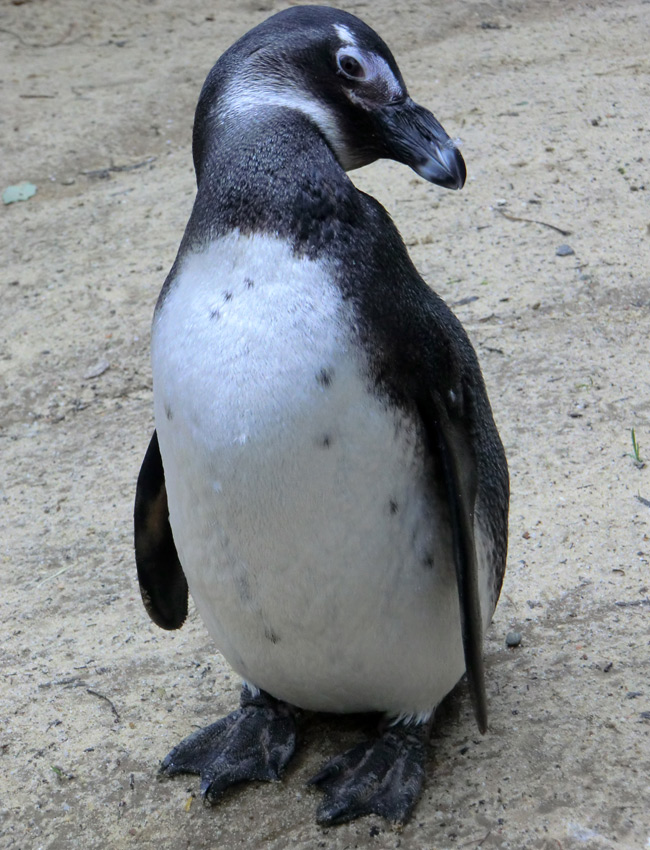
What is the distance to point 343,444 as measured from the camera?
1.68 metres

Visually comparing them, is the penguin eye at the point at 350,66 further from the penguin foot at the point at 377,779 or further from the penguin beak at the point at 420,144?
the penguin foot at the point at 377,779

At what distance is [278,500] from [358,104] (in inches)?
27.6

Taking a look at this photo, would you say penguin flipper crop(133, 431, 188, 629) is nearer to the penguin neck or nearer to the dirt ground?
the dirt ground

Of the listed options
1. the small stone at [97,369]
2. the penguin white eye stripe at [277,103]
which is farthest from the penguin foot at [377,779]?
the small stone at [97,369]

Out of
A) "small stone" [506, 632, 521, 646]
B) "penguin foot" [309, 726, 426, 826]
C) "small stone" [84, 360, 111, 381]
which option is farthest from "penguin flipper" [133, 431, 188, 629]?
"small stone" [84, 360, 111, 381]

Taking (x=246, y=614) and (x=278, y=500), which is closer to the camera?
(x=278, y=500)

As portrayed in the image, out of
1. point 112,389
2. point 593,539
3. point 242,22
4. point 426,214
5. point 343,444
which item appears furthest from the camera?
point 242,22

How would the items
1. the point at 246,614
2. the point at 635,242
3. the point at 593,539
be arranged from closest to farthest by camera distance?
the point at 246,614 < the point at 593,539 < the point at 635,242

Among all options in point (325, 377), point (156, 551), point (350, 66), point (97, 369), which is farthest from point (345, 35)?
point (97, 369)

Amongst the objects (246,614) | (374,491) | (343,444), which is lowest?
(246,614)

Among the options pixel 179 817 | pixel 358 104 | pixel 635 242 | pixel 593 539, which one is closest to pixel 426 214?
pixel 635 242

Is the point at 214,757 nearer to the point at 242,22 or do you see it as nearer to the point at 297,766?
the point at 297,766

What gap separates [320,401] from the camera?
1.64 meters

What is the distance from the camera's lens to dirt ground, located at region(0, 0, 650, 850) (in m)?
2.05
